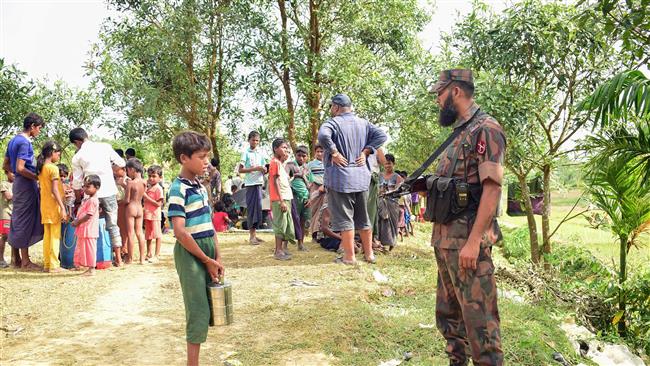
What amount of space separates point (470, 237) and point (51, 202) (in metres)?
5.98

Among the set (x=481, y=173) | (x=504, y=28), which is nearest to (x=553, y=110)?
(x=504, y=28)

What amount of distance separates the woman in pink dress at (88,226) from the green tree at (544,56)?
5593 mm

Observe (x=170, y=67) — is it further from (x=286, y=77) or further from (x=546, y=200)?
(x=546, y=200)

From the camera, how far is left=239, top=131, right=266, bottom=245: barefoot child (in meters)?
9.11

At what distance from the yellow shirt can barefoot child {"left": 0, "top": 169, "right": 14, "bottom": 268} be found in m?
0.99

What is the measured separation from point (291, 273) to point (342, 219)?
0.88 meters

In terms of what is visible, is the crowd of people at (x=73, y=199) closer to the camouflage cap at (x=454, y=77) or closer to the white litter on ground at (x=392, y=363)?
the white litter on ground at (x=392, y=363)

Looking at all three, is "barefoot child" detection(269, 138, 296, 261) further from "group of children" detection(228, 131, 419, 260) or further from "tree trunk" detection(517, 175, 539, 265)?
"tree trunk" detection(517, 175, 539, 265)

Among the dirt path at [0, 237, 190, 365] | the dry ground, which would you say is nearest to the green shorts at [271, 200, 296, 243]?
the dry ground

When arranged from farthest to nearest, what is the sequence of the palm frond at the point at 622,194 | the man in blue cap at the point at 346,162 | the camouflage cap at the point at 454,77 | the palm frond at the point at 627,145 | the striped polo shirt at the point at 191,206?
the palm frond at the point at 622,194 < the man in blue cap at the point at 346,162 < the palm frond at the point at 627,145 < the striped polo shirt at the point at 191,206 < the camouflage cap at the point at 454,77

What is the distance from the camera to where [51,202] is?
7.50 meters

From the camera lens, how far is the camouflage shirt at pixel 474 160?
331 cm

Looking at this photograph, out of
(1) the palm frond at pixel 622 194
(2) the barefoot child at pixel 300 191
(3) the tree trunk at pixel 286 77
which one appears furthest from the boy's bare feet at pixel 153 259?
(1) the palm frond at pixel 622 194

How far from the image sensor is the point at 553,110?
9.44 metres
